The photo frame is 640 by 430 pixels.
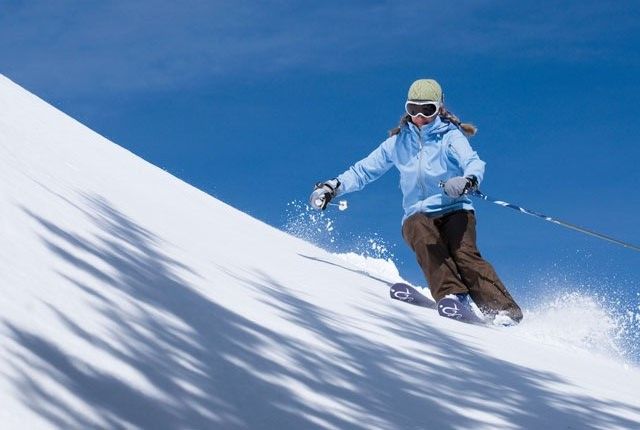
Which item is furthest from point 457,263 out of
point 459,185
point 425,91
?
point 425,91

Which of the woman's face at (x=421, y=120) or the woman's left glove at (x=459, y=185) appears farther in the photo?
the woman's face at (x=421, y=120)

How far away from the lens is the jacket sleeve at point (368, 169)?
21.3ft

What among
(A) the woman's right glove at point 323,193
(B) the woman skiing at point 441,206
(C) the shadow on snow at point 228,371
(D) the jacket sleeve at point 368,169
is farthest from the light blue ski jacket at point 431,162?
(C) the shadow on snow at point 228,371

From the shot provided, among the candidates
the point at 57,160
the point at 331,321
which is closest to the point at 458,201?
the point at 331,321

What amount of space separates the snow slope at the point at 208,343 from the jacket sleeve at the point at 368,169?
934 millimetres

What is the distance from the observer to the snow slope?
242 cm

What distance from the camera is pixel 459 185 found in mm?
5629

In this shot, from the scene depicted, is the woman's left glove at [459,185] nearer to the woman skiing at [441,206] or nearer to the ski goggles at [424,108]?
the woman skiing at [441,206]

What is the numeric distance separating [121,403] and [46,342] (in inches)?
11.0

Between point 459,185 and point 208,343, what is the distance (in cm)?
287

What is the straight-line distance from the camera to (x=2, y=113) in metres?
5.98

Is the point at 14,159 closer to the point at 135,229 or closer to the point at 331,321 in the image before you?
the point at 135,229

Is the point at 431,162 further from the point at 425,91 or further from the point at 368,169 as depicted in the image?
the point at 368,169

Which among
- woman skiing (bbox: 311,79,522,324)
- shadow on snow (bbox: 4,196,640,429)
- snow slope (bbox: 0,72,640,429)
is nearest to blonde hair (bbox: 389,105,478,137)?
woman skiing (bbox: 311,79,522,324)
